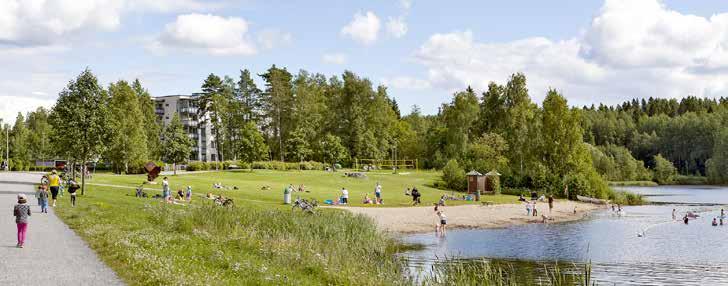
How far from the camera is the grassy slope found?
1855 cm

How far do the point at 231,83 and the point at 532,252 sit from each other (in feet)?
316

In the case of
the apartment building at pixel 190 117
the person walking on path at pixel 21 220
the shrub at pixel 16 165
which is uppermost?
the apartment building at pixel 190 117

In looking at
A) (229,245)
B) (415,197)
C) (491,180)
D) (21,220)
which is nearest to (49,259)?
(21,220)

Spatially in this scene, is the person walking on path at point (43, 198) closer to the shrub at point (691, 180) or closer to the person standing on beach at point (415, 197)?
the person standing on beach at point (415, 197)

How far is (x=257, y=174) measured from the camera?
288 feet

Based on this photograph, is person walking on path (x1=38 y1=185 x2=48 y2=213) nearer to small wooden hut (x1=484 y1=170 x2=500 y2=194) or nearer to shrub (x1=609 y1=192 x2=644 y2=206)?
small wooden hut (x1=484 y1=170 x2=500 y2=194)

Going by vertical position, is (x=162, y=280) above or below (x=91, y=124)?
below

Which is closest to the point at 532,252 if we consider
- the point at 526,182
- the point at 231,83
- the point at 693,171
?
the point at 526,182

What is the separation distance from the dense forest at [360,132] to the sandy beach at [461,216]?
19.0 metres

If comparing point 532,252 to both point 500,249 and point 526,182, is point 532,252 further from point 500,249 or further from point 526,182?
point 526,182

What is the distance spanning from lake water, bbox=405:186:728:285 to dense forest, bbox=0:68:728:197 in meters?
25.4

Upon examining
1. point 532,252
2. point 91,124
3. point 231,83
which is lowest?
point 532,252

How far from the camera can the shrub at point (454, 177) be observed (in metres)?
85.6

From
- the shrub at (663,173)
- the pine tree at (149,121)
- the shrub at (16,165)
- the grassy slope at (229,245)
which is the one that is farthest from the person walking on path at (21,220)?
the shrub at (663,173)
